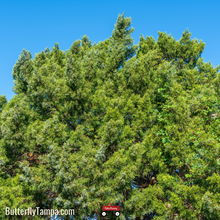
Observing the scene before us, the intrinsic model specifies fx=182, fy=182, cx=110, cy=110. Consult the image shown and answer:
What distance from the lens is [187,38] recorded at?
45.3ft

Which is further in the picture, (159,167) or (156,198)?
(159,167)

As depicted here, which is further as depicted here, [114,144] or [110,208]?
[114,144]

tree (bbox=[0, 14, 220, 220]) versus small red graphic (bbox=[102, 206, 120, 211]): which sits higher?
tree (bbox=[0, 14, 220, 220])

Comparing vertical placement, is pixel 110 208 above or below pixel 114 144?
below

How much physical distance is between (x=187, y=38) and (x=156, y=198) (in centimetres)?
1172

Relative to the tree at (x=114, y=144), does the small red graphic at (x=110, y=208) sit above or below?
below

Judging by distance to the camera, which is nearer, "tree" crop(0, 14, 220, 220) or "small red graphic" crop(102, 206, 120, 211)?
"tree" crop(0, 14, 220, 220)

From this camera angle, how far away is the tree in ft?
22.3

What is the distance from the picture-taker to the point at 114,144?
26.5ft

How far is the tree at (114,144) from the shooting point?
681 cm

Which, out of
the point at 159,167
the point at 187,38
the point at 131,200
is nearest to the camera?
the point at 131,200

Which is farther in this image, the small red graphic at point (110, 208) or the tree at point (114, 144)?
the small red graphic at point (110, 208)

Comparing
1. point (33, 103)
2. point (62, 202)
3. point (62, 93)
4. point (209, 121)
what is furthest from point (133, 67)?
point (62, 202)

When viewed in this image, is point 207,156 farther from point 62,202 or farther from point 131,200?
point 62,202
